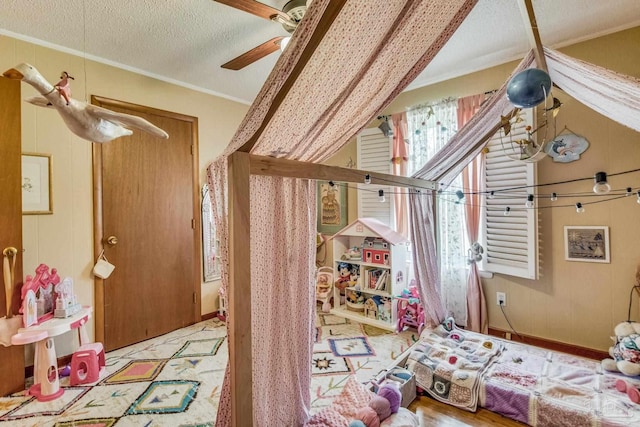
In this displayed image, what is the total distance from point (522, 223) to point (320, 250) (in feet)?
7.87

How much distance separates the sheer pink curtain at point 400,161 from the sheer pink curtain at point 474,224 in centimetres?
63

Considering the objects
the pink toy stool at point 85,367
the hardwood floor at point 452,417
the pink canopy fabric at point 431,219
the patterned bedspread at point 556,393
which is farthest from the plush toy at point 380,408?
the pink toy stool at point 85,367

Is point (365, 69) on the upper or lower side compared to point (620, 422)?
upper

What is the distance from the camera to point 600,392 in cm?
190

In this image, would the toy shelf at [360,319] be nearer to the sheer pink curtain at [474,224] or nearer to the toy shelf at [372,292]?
the toy shelf at [372,292]

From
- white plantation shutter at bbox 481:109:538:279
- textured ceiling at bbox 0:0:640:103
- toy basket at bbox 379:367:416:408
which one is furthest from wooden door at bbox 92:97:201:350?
white plantation shutter at bbox 481:109:538:279

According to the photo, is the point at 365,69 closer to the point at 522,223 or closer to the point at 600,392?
the point at 522,223

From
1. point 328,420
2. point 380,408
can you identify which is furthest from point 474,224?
point 328,420

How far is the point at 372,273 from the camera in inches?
132

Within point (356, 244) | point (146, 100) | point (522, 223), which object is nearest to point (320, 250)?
point (356, 244)

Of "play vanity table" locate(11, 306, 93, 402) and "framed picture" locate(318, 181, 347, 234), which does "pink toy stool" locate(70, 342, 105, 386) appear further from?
"framed picture" locate(318, 181, 347, 234)

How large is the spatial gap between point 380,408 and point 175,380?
1.59 metres

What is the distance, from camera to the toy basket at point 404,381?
6.65 ft

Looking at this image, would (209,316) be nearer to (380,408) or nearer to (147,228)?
(147,228)
